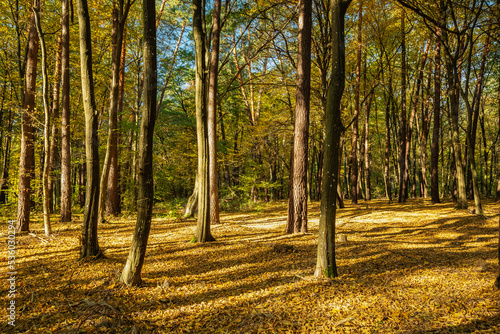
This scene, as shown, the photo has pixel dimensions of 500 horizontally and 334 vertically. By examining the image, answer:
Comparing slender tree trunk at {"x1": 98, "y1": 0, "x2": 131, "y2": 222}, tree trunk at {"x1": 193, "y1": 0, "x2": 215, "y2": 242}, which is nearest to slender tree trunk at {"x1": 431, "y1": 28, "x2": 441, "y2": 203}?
tree trunk at {"x1": 193, "y1": 0, "x2": 215, "y2": 242}

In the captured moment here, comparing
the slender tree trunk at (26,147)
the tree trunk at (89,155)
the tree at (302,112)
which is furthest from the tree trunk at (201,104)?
the slender tree trunk at (26,147)

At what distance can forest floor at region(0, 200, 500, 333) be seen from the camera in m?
2.90

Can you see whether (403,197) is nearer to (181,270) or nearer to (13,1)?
(181,270)

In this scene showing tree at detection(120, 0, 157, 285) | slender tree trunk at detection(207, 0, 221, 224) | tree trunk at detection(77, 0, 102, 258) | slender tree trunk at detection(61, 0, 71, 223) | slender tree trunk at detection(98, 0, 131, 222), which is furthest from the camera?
slender tree trunk at detection(207, 0, 221, 224)

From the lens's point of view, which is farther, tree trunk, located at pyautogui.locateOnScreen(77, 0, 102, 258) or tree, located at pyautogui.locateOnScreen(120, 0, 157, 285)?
tree trunk, located at pyautogui.locateOnScreen(77, 0, 102, 258)

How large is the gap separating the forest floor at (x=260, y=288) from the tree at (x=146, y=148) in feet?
1.89

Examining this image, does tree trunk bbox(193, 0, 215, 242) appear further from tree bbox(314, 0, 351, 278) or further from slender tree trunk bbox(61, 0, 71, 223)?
slender tree trunk bbox(61, 0, 71, 223)

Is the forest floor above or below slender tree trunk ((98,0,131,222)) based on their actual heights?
below

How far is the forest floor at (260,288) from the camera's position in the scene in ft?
9.53

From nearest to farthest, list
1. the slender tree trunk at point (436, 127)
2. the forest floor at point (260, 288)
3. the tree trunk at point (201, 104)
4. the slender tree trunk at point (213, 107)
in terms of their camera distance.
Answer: the forest floor at point (260, 288) < the tree trunk at point (201, 104) < the slender tree trunk at point (213, 107) < the slender tree trunk at point (436, 127)

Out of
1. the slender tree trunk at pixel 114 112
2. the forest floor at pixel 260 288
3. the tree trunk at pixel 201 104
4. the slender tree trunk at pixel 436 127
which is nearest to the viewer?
the forest floor at pixel 260 288

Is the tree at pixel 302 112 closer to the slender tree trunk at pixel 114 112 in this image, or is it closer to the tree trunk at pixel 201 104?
the tree trunk at pixel 201 104

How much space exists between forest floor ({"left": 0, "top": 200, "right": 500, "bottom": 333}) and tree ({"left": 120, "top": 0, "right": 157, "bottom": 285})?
0.58 meters

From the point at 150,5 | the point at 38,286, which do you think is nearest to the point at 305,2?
the point at 150,5
